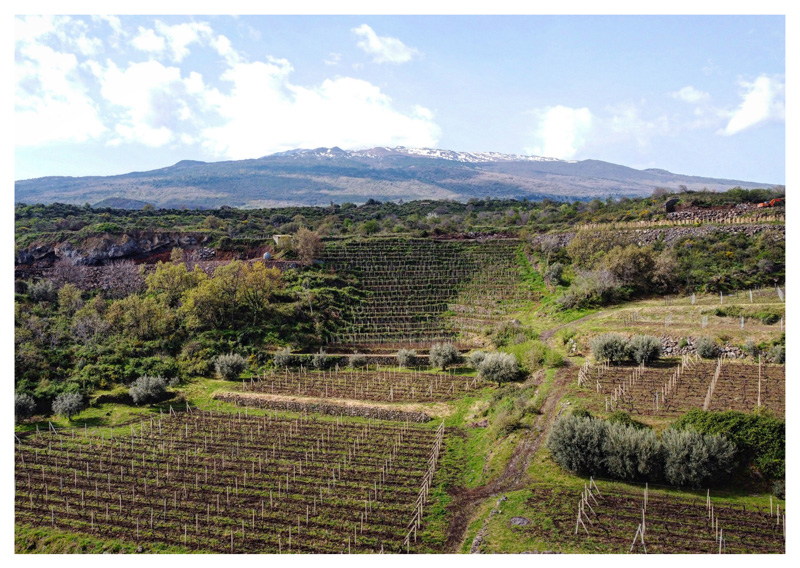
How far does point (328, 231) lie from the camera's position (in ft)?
221

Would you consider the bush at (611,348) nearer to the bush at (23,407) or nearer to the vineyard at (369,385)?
the vineyard at (369,385)

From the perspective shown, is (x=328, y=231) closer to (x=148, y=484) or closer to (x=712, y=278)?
(x=712, y=278)

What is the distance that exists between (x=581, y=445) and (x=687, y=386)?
32.4 ft

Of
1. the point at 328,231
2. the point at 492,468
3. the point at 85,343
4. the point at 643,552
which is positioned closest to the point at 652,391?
the point at 492,468

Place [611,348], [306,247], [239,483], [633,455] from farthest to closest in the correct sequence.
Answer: [306,247] < [611,348] < [239,483] < [633,455]

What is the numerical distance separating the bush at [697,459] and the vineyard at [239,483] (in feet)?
27.6

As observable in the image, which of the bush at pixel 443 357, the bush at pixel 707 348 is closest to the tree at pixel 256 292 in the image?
the bush at pixel 443 357

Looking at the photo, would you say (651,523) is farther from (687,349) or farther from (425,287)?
(425,287)

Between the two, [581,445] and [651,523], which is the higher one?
[581,445]

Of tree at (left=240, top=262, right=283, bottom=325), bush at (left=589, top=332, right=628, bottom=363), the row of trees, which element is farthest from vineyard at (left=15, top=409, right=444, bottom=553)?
tree at (left=240, top=262, right=283, bottom=325)

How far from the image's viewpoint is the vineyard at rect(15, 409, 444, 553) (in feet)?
51.9

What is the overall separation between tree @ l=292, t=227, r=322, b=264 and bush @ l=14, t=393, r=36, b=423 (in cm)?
2839

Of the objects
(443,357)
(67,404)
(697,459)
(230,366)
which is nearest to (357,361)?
(443,357)

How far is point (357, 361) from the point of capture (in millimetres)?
34938
